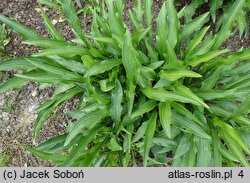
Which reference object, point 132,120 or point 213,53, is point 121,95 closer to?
point 132,120

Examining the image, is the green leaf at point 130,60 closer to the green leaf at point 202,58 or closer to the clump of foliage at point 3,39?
the green leaf at point 202,58

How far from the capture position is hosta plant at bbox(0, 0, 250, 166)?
2131 millimetres

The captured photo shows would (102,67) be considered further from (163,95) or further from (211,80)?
(211,80)

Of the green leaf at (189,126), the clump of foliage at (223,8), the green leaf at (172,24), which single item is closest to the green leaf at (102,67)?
the green leaf at (172,24)

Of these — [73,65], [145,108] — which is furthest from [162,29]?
[73,65]

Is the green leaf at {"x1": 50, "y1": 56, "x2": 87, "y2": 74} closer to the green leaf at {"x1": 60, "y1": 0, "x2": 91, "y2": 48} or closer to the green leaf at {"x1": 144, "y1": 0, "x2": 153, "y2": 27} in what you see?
the green leaf at {"x1": 60, "y1": 0, "x2": 91, "y2": 48}

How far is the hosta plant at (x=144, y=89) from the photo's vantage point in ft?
6.99

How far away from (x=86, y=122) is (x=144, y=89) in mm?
411

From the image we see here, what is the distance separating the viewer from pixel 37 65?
2184 millimetres

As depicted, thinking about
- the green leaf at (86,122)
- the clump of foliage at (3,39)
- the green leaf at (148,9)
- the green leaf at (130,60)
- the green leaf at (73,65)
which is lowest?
the green leaf at (86,122)

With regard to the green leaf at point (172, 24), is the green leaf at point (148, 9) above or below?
above

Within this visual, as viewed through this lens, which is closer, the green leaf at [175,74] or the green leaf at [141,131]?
the green leaf at [175,74]

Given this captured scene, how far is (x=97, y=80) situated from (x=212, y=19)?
1275 millimetres

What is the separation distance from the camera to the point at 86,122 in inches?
84.8
